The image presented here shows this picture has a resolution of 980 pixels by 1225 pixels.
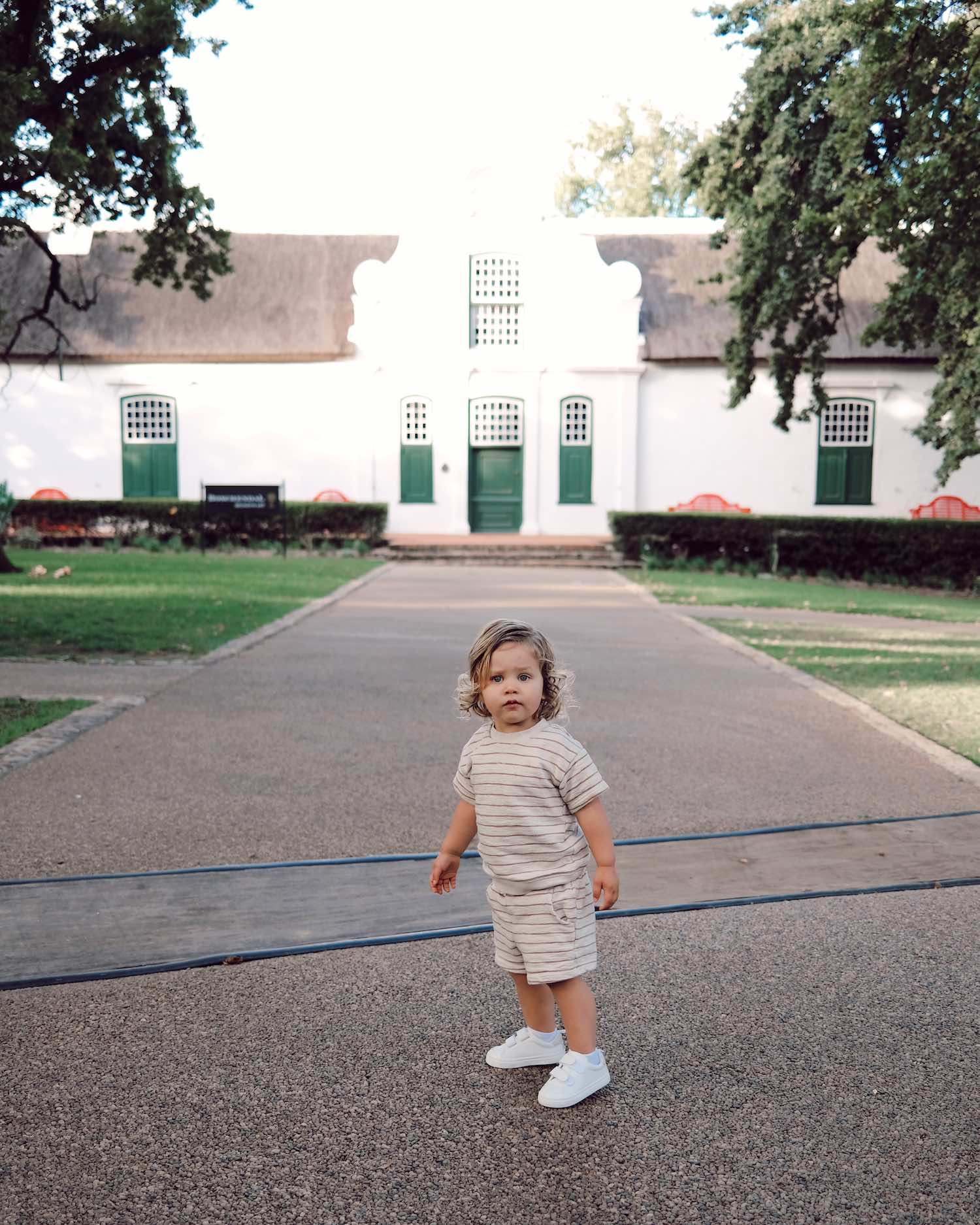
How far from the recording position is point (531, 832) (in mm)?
2838

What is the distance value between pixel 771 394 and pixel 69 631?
2007cm

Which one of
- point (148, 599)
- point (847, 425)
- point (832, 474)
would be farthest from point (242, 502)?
point (847, 425)

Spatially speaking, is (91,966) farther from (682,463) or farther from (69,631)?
(682,463)

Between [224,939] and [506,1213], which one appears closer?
[506,1213]

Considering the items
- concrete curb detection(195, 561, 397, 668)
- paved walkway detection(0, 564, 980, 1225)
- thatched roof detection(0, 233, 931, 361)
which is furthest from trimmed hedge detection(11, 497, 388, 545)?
paved walkway detection(0, 564, 980, 1225)

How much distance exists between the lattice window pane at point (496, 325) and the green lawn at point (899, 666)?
14678 millimetres

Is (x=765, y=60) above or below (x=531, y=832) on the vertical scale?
above

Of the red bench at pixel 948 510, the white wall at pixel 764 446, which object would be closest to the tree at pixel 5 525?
the white wall at pixel 764 446

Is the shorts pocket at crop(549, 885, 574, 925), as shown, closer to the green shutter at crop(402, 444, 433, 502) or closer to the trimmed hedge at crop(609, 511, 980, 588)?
the trimmed hedge at crop(609, 511, 980, 588)

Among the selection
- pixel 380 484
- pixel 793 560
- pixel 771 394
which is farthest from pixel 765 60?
pixel 380 484

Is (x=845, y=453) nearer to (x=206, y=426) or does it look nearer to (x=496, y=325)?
(x=496, y=325)

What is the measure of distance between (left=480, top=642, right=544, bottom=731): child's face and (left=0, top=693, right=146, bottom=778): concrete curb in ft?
12.3

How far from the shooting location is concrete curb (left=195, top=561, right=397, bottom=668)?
10.0 m

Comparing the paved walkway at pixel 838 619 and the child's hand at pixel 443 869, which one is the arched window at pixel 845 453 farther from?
the child's hand at pixel 443 869
